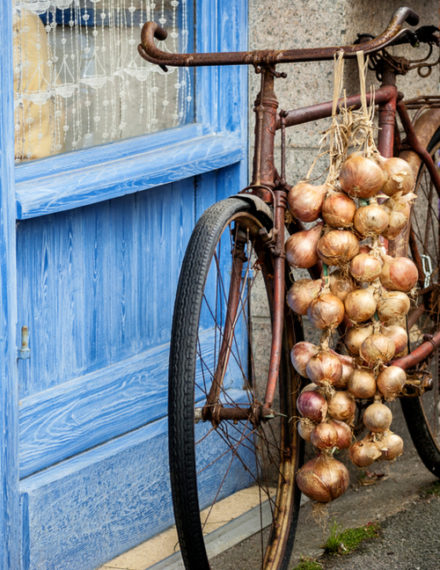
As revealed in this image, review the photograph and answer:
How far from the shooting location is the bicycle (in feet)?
8.89

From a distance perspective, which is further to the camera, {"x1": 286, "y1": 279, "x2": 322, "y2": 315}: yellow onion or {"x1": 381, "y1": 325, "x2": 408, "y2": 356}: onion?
{"x1": 381, "y1": 325, "x2": 408, "y2": 356}: onion

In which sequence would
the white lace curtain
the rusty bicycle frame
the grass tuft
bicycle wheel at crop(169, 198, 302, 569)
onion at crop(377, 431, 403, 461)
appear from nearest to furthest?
bicycle wheel at crop(169, 198, 302, 569), the rusty bicycle frame, onion at crop(377, 431, 403, 461), the white lace curtain, the grass tuft

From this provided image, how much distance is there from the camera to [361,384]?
3.08m

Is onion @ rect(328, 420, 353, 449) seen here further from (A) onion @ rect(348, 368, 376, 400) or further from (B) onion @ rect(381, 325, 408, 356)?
(B) onion @ rect(381, 325, 408, 356)

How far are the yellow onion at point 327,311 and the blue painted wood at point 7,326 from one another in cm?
96

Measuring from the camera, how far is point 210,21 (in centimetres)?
408

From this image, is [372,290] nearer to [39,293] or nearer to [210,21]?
[39,293]

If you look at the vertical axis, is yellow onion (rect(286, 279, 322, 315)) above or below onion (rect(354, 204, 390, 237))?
below

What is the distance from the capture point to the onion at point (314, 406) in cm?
300

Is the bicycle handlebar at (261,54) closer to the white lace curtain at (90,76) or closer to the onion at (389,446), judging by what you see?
the white lace curtain at (90,76)

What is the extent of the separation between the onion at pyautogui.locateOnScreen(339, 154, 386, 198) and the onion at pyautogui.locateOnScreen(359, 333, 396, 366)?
45 centimetres

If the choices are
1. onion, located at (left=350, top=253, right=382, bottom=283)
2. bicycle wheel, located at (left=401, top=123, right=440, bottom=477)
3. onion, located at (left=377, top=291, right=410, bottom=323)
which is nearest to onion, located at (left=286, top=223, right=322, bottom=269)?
onion, located at (left=350, top=253, right=382, bottom=283)

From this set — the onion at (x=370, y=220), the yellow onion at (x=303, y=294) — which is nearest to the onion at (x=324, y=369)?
the yellow onion at (x=303, y=294)

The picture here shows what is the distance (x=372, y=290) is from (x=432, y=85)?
2264mm
